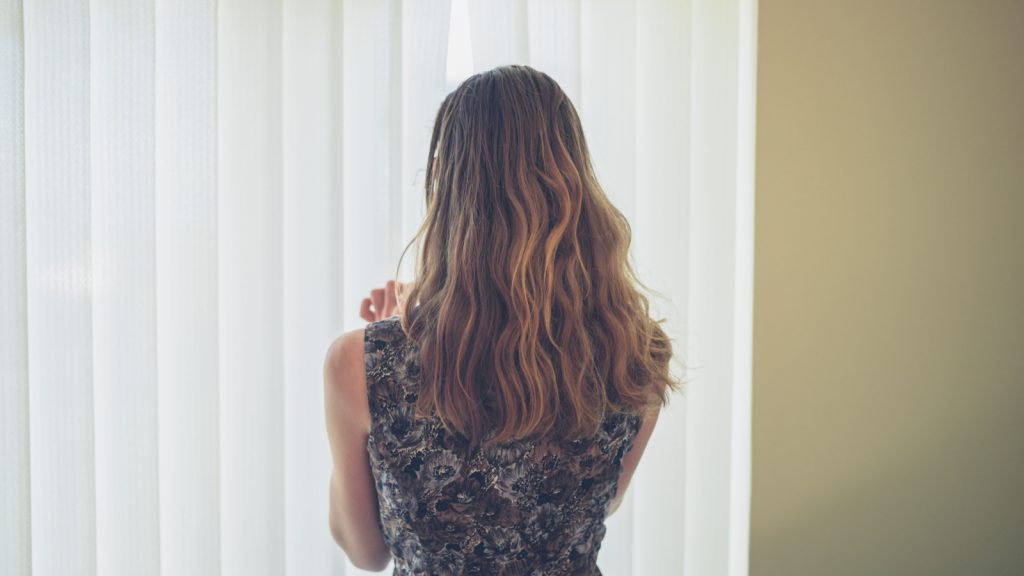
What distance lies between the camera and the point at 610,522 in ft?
3.95

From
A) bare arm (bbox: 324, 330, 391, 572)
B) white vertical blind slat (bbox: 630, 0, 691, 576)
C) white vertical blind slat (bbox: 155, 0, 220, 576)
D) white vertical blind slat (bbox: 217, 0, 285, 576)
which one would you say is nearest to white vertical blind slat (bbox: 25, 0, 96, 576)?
white vertical blind slat (bbox: 155, 0, 220, 576)

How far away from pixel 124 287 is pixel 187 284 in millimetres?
105

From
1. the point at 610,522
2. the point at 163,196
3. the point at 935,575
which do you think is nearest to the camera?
the point at 163,196

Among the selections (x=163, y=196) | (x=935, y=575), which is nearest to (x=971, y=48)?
(x=935, y=575)

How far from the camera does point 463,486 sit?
0.74 meters

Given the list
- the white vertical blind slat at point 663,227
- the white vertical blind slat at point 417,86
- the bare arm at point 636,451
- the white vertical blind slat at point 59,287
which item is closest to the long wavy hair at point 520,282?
the bare arm at point 636,451

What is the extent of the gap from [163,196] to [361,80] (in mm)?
426

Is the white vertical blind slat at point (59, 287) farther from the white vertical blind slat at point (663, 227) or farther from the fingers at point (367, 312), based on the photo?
the white vertical blind slat at point (663, 227)

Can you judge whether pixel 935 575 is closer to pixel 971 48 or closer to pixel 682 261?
pixel 682 261

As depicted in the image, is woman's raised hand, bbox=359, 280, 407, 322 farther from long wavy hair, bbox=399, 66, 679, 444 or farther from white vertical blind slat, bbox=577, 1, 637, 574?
white vertical blind slat, bbox=577, 1, 637, 574

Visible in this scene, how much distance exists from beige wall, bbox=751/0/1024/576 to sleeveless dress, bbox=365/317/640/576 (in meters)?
0.67

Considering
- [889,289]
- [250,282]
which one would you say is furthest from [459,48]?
[889,289]

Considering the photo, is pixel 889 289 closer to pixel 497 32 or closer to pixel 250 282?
pixel 497 32

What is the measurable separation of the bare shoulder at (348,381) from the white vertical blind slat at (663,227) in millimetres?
697
